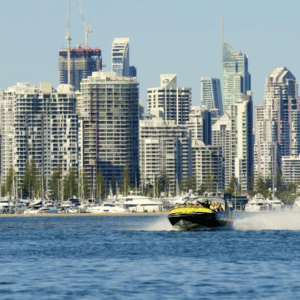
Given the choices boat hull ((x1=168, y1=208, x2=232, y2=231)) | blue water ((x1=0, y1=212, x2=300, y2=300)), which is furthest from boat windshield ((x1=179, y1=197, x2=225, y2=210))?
blue water ((x1=0, y1=212, x2=300, y2=300))

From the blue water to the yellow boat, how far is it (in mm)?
961

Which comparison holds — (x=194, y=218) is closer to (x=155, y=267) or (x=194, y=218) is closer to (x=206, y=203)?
(x=206, y=203)

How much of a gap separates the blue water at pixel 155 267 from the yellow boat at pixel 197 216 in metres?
→ 0.96

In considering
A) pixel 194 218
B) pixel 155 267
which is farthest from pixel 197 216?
pixel 155 267

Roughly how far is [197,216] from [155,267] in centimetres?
3234

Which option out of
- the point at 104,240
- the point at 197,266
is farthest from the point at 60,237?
the point at 197,266

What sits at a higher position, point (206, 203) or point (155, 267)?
point (206, 203)

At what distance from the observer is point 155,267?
195 feet

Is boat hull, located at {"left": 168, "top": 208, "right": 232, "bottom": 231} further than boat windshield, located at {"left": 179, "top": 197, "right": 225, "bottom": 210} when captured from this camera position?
No

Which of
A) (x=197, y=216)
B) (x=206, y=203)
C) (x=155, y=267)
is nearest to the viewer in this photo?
(x=155, y=267)

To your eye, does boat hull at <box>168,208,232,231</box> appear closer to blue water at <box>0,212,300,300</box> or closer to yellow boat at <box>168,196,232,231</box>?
yellow boat at <box>168,196,232,231</box>

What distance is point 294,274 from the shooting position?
181 feet

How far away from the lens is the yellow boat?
3597 inches

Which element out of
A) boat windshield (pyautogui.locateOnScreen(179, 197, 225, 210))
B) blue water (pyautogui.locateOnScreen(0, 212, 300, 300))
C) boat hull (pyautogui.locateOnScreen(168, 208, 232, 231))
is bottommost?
blue water (pyautogui.locateOnScreen(0, 212, 300, 300))
